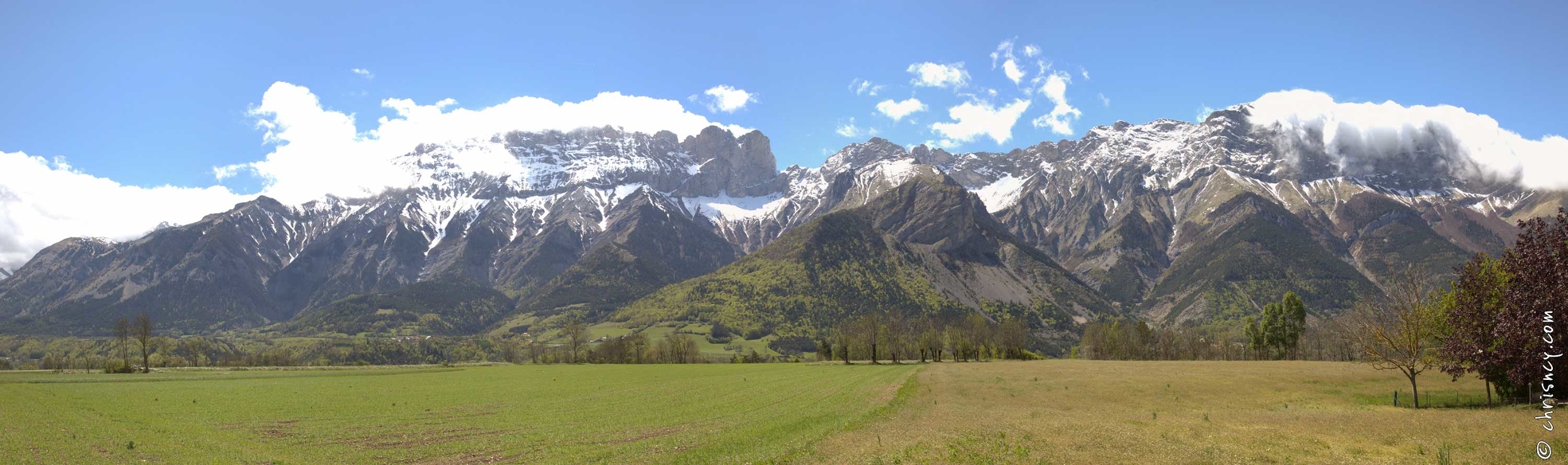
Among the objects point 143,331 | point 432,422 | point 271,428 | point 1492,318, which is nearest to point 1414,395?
point 1492,318

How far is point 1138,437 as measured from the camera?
34.0 m

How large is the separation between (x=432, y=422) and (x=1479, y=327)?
7101cm

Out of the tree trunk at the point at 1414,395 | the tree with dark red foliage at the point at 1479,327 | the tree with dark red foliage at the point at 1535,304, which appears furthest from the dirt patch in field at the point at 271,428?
the tree with dark red foliage at the point at 1479,327

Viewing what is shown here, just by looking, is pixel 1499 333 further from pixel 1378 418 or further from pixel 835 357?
pixel 835 357

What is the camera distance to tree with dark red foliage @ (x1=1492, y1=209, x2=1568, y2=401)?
132 ft

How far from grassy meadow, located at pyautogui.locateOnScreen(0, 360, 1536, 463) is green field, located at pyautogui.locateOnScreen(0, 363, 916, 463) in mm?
249

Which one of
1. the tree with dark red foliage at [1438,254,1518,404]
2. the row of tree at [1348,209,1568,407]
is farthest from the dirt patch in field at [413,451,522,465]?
the tree with dark red foliage at [1438,254,1518,404]

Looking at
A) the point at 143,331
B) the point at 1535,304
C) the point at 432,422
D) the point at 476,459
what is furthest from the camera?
the point at 143,331

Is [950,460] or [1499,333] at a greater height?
[1499,333]

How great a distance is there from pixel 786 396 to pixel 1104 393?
27.9 metres

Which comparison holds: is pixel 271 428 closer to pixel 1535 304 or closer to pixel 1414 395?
pixel 1535 304

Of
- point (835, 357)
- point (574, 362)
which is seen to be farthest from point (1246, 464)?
point (574, 362)

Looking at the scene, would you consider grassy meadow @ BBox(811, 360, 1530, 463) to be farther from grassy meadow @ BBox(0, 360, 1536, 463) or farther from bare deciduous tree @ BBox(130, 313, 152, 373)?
bare deciduous tree @ BBox(130, 313, 152, 373)

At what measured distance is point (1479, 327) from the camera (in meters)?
47.8
